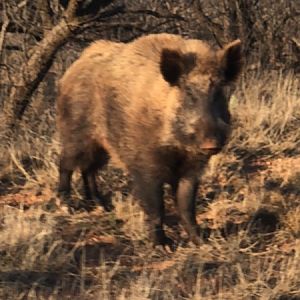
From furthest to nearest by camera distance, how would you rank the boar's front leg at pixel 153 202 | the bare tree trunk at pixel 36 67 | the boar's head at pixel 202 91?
the bare tree trunk at pixel 36 67
the boar's front leg at pixel 153 202
the boar's head at pixel 202 91

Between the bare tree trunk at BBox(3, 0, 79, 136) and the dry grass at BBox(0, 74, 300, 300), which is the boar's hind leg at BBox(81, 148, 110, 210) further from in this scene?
the bare tree trunk at BBox(3, 0, 79, 136)

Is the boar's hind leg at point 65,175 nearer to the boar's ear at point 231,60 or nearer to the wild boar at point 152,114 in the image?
the wild boar at point 152,114

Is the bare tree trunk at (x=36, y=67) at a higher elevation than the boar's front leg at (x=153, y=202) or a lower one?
higher

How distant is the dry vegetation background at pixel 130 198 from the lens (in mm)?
4789

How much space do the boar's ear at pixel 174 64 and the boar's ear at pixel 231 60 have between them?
0.20 m

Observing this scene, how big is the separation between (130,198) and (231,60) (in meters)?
1.46

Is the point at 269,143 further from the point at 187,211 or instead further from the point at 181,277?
the point at 181,277

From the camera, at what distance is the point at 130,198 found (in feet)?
20.2

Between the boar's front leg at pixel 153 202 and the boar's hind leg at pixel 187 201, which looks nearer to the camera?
the boar's front leg at pixel 153 202

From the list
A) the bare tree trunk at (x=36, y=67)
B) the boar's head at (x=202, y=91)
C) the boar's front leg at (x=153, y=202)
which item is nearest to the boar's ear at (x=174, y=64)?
the boar's head at (x=202, y=91)

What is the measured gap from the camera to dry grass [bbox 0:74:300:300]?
4.70 metres

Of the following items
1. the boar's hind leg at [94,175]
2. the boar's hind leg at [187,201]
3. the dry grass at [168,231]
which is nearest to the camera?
the dry grass at [168,231]

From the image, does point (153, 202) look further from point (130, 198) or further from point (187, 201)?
point (130, 198)

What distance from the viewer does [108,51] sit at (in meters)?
6.24
